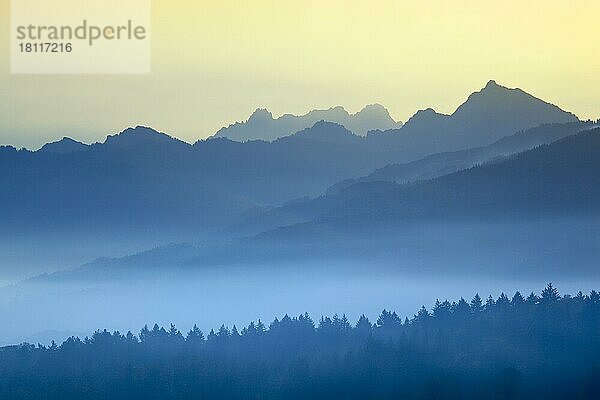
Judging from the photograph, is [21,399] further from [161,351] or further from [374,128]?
[374,128]

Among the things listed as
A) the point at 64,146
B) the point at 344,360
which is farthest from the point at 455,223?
the point at 64,146

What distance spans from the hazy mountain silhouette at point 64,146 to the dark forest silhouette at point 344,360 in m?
0.73

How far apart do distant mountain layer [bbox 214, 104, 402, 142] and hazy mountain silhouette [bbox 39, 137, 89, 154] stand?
→ 54 cm

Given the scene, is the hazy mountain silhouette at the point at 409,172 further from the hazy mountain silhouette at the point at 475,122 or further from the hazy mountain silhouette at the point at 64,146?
the hazy mountain silhouette at the point at 64,146

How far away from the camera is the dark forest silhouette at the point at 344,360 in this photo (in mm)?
3908

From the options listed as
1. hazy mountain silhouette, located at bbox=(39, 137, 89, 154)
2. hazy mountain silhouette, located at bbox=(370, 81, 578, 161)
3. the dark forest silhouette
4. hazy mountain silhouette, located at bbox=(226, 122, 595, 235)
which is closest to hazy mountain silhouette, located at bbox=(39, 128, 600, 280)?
hazy mountain silhouette, located at bbox=(226, 122, 595, 235)

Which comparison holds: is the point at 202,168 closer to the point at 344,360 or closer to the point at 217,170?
the point at 217,170

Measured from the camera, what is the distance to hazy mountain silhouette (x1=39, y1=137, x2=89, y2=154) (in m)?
3.95

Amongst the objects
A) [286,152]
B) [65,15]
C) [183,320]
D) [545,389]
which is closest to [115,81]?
[65,15]

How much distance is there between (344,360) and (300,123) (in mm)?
953

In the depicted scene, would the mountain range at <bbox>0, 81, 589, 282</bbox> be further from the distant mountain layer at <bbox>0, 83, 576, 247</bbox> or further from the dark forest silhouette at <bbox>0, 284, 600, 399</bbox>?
the dark forest silhouette at <bbox>0, 284, 600, 399</bbox>

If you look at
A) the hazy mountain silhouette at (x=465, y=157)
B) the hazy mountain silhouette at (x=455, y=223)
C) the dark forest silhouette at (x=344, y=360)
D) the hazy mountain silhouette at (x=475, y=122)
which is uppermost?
the hazy mountain silhouette at (x=475, y=122)

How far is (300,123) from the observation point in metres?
3.97

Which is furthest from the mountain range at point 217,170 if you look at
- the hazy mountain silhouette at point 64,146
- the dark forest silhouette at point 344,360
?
the dark forest silhouette at point 344,360
